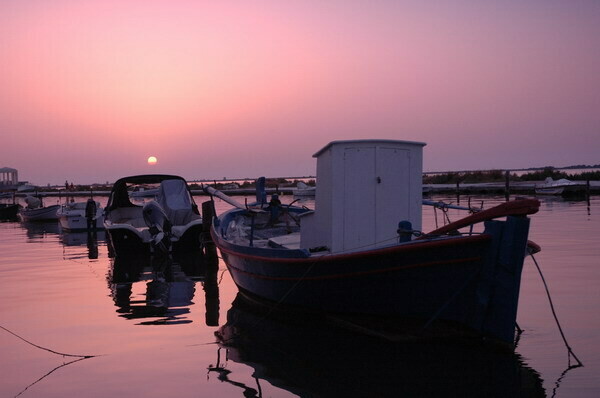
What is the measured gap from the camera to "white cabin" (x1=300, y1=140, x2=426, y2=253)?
12.1 metres

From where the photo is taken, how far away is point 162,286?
17.9m

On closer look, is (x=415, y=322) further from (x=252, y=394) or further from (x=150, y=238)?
(x=150, y=238)

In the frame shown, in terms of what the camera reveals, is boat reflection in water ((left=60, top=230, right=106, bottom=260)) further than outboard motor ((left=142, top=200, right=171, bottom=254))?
Yes

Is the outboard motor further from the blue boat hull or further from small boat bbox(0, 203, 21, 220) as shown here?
small boat bbox(0, 203, 21, 220)

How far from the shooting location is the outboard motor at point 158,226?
2462 centimetres

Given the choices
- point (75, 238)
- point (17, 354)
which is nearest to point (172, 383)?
point (17, 354)

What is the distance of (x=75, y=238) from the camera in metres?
34.8

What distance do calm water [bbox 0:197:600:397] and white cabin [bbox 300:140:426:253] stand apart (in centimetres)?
190

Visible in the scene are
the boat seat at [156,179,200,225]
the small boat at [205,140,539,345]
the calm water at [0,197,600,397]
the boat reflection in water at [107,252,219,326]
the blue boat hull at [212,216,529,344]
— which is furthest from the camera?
the boat seat at [156,179,200,225]

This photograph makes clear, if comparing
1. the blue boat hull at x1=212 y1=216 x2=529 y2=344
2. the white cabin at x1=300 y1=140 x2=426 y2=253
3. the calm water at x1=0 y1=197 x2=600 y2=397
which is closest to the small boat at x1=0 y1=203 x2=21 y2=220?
the calm water at x1=0 y1=197 x2=600 y2=397

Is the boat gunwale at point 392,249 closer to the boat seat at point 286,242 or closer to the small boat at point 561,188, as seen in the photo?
the boat seat at point 286,242

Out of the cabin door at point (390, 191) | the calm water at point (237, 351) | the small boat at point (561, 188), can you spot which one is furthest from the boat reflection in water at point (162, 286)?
the small boat at point (561, 188)

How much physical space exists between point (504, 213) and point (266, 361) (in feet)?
13.8

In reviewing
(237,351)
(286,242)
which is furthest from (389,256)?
A: (286,242)
